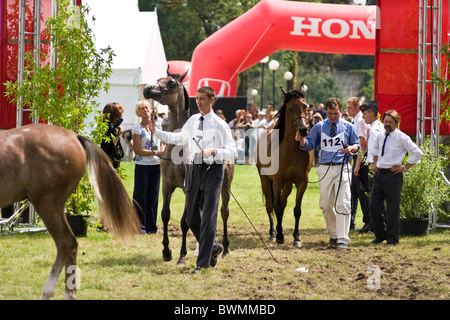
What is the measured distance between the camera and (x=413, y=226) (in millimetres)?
10258

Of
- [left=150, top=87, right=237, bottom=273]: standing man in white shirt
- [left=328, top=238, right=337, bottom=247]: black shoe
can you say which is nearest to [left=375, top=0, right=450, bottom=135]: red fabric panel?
[left=328, top=238, right=337, bottom=247]: black shoe

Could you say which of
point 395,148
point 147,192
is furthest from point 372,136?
point 147,192

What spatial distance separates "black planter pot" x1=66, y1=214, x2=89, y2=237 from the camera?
31.5 feet

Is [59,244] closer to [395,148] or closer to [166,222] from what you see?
[166,222]

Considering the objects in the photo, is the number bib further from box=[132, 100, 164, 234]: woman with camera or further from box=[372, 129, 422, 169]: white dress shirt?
box=[132, 100, 164, 234]: woman with camera

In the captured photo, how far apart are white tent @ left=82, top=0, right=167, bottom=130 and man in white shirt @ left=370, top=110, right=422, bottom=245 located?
1303cm

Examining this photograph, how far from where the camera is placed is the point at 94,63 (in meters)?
9.83

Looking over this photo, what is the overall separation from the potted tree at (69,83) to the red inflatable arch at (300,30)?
846 cm

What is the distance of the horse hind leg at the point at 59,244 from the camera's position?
18.3 ft

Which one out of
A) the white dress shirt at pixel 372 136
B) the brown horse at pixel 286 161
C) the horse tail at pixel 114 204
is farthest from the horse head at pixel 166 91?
the white dress shirt at pixel 372 136

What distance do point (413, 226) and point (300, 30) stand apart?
8384mm

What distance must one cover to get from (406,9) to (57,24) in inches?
238
